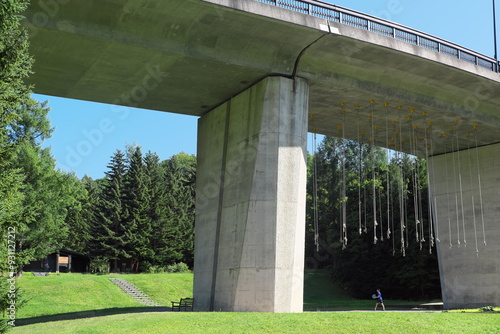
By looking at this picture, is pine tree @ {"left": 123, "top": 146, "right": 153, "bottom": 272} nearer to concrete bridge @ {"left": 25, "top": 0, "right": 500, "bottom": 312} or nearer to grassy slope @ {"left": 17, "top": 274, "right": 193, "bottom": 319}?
grassy slope @ {"left": 17, "top": 274, "right": 193, "bottom": 319}

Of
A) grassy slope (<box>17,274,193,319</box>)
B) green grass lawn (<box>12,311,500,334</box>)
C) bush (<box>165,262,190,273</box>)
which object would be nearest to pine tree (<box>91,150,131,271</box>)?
bush (<box>165,262,190,273</box>)

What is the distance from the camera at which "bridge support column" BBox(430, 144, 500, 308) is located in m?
33.8

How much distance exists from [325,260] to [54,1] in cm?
5760

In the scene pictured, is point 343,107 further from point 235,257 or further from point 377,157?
point 377,157

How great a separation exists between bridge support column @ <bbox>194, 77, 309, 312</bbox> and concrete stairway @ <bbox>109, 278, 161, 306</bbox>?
15.2m

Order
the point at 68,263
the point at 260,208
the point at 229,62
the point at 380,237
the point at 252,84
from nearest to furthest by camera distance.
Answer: the point at 229,62, the point at 260,208, the point at 252,84, the point at 380,237, the point at 68,263

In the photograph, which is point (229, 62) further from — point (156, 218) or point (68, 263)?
point (68, 263)

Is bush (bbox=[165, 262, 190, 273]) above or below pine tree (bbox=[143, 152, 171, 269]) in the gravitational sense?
below

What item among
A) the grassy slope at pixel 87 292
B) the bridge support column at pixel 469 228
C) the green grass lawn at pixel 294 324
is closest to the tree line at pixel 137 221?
the grassy slope at pixel 87 292

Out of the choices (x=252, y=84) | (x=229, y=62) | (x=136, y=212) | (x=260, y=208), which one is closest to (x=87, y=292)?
(x=136, y=212)

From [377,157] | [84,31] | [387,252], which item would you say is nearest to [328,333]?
[84,31]

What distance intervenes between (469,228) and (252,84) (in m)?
18.5

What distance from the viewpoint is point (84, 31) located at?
1959 centimetres

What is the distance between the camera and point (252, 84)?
24.2 m
